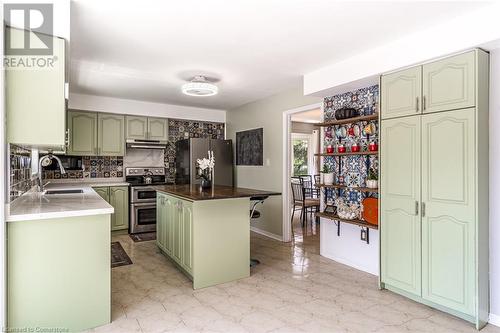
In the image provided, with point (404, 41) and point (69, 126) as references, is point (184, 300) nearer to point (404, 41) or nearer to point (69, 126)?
point (404, 41)

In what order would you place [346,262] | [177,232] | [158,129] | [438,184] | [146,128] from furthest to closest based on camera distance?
[158,129] → [146,128] → [346,262] → [177,232] → [438,184]

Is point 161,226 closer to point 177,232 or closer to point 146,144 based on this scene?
point 177,232

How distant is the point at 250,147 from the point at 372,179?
2674mm

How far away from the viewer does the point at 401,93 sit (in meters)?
2.76

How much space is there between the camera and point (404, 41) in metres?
2.71

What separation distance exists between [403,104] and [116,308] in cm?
309

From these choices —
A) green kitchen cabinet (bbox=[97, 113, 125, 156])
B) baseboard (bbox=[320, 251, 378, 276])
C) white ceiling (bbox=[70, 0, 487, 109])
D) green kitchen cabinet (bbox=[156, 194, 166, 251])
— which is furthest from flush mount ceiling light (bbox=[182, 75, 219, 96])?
baseboard (bbox=[320, 251, 378, 276])

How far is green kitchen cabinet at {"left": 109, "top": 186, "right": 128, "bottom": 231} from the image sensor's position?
16.9 feet

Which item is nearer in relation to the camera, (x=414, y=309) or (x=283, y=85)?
(x=414, y=309)

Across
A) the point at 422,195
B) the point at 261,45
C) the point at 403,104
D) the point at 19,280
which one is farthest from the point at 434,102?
the point at 19,280

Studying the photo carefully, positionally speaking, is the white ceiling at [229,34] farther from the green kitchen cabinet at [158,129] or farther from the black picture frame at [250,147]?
the green kitchen cabinet at [158,129]

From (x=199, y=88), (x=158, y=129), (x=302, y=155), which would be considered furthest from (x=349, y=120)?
(x=302, y=155)

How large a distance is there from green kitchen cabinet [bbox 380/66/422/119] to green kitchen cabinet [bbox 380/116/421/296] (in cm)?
8

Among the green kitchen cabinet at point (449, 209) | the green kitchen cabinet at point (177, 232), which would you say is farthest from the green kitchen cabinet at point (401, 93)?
the green kitchen cabinet at point (177, 232)
